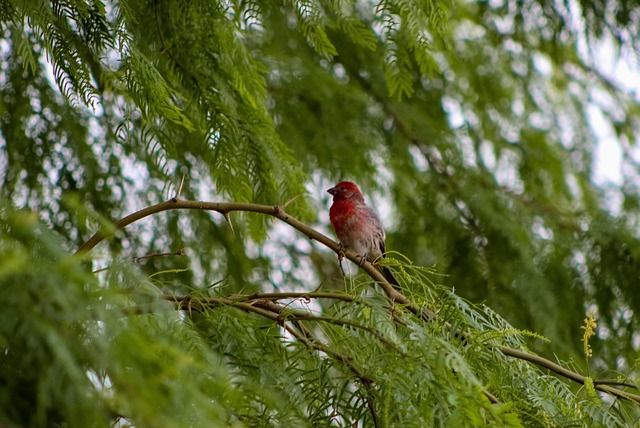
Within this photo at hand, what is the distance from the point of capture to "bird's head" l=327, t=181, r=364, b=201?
4801 millimetres

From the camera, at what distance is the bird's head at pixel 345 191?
480cm

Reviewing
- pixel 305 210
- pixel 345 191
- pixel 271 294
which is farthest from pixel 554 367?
pixel 345 191

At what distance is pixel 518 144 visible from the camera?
5742mm

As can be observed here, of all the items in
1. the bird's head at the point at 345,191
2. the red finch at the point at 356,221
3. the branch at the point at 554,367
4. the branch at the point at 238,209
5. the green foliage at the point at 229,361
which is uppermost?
the bird's head at the point at 345,191

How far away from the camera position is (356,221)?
490 cm

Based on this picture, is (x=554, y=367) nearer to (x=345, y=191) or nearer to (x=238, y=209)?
(x=238, y=209)

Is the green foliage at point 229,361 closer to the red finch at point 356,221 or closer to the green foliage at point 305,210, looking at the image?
the green foliage at point 305,210

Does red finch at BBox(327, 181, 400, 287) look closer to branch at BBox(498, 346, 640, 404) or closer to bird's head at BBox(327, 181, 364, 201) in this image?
bird's head at BBox(327, 181, 364, 201)

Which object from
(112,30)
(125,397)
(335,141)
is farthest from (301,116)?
(125,397)

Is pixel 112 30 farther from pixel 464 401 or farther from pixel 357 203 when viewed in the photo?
pixel 357 203

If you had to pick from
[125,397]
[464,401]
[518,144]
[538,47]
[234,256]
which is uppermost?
[538,47]

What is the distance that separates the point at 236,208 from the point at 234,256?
229 centimetres

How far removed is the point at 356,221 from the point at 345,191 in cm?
20

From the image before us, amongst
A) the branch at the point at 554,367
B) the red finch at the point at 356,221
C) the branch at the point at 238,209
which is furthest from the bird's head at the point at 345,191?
the branch at the point at 554,367
